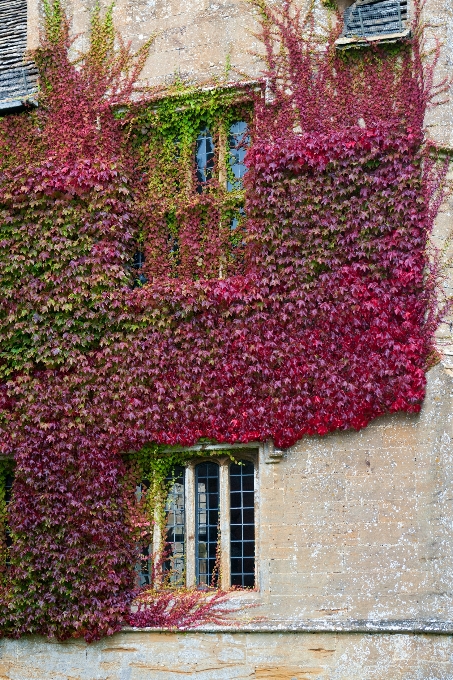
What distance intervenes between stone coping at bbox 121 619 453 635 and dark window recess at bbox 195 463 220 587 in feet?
2.38

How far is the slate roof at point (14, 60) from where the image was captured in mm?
13336

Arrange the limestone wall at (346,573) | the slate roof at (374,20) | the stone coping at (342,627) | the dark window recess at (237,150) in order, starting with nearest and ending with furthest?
the stone coping at (342,627)
the limestone wall at (346,573)
the slate roof at (374,20)
the dark window recess at (237,150)

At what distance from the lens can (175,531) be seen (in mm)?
12031

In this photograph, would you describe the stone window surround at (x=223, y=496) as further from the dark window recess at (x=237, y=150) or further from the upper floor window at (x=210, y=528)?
the dark window recess at (x=237, y=150)

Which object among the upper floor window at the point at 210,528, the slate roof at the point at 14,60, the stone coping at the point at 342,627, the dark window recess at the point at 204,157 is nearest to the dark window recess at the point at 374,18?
the dark window recess at the point at 204,157

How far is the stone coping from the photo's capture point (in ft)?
34.6

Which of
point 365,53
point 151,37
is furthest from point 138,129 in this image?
point 365,53

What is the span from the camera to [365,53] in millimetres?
12000

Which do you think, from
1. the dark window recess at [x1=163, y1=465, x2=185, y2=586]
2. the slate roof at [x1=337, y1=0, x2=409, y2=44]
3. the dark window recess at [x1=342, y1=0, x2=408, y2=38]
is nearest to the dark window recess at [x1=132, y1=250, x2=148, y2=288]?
the dark window recess at [x1=163, y1=465, x2=185, y2=586]

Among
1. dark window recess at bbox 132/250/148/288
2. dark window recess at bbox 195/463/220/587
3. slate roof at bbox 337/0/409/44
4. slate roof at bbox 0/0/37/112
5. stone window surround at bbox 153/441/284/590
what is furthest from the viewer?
slate roof at bbox 0/0/37/112

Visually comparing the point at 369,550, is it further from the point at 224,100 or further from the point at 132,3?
the point at 132,3

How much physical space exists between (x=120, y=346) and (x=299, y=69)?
4.11 metres

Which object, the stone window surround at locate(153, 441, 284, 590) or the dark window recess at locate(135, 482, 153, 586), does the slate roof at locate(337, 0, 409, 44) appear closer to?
the stone window surround at locate(153, 441, 284, 590)

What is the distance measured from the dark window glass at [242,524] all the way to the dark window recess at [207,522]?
21 centimetres
